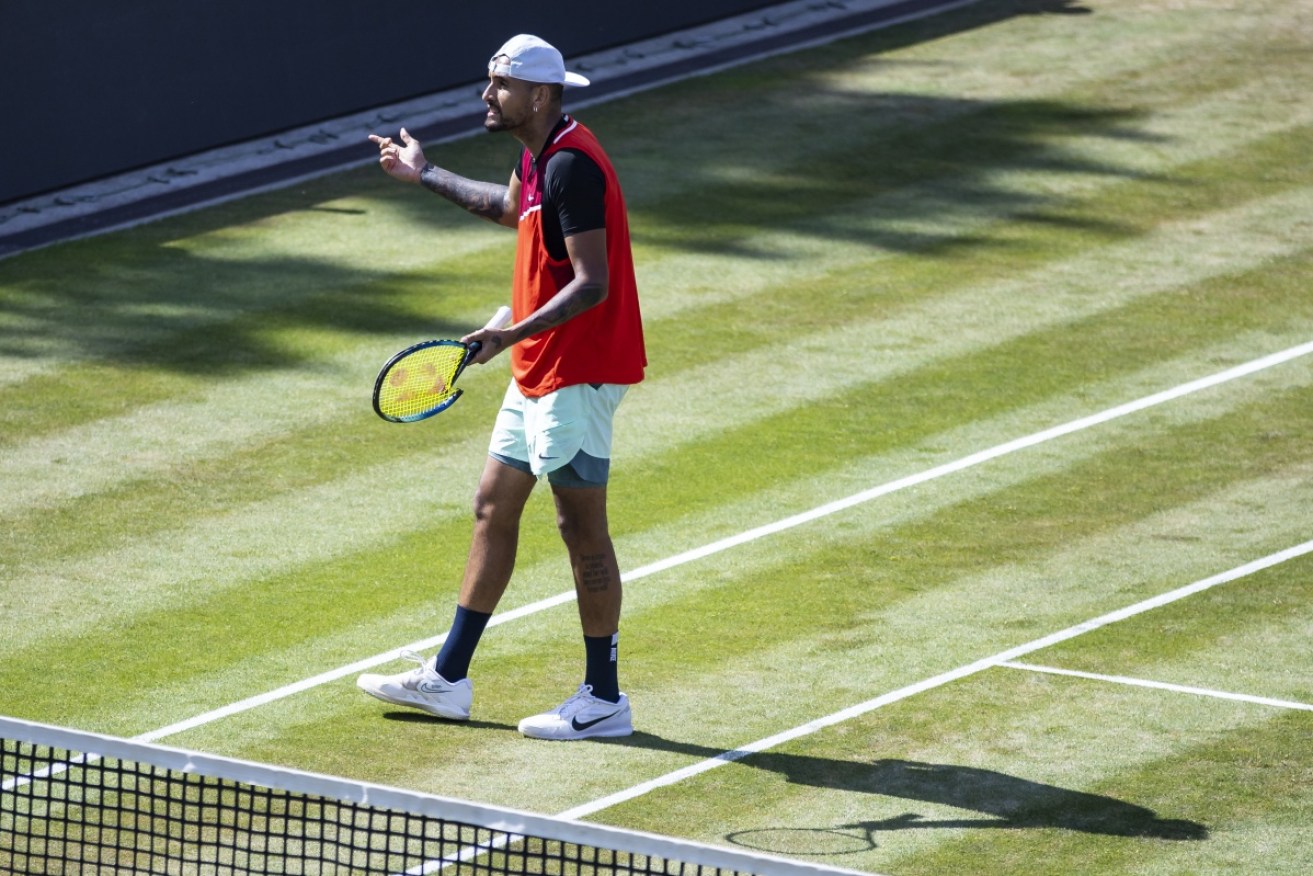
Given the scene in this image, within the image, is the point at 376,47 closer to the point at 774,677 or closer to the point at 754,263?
the point at 754,263

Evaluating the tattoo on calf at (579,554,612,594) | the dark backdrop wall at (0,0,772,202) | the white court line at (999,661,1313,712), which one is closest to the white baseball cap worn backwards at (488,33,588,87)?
the tattoo on calf at (579,554,612,594)

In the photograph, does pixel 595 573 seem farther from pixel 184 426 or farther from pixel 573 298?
pixel 184 426

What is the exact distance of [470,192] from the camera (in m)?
8.10

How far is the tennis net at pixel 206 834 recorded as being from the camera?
596 cm

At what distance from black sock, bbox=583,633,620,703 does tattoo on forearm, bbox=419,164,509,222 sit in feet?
5.32

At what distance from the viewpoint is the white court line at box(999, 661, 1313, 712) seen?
8.02 meters

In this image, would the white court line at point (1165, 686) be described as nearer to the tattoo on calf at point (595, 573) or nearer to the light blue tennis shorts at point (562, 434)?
the tattoo on calf at point (595, 573)

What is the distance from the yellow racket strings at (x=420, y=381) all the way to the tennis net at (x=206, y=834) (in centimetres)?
139

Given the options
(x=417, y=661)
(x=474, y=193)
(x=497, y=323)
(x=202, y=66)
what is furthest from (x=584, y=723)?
(x=202, y=66)

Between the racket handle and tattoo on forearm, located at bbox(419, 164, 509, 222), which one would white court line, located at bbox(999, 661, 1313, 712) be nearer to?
the racket handle

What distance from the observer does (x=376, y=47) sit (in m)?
17.7

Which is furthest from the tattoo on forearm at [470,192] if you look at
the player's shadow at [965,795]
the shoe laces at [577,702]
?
the player's shadow at [965,795]

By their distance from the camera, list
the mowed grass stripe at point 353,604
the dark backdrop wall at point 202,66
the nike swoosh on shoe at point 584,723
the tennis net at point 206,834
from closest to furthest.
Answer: the tennis net at point 206,834
the nike swoosh on shoe at point 584,723
the mowed grass stripe at point 353,604
the dark backdrop wall at point 202,66

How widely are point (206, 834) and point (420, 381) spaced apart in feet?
5.68
